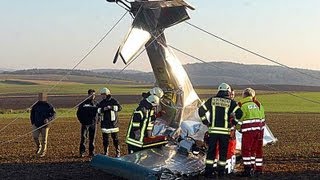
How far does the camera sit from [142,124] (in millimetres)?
12016

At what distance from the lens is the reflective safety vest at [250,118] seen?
38.2 ft

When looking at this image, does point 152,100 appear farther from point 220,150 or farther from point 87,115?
point 87,115

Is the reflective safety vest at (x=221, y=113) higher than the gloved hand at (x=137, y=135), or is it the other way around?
the reflective safety vest at (x=221, y=113)

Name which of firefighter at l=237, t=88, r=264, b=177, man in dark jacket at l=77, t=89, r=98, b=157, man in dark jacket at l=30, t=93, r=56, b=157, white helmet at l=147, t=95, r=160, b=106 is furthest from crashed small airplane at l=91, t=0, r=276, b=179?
man in dark jacket at l=30, t=93, r=56, b=157

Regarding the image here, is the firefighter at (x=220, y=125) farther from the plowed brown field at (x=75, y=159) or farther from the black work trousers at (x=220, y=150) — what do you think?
the plowed brown field at (x=75, y=159)

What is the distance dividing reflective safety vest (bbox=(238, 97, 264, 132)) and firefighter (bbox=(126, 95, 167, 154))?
205 centimetres

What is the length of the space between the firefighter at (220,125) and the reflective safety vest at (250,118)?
0.28 meters

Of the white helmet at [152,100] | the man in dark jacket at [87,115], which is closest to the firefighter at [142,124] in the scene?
the white helmet at [152,100]

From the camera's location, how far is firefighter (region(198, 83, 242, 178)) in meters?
11.3

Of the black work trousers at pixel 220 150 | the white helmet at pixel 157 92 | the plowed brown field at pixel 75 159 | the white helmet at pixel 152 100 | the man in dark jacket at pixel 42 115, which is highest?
the white helmet at pixel 157 92

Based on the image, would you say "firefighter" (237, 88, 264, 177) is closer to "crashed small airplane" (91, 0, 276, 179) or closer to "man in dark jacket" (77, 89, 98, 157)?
"crashed small airplane" (91, 0, 276, 179)

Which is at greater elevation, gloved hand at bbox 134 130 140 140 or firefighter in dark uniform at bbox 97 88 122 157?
firefighter in dark uniform at bbox 97 88 122 157

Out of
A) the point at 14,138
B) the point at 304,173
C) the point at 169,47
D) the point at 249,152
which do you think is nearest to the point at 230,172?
the point at 249,152

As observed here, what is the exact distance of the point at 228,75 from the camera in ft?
376
